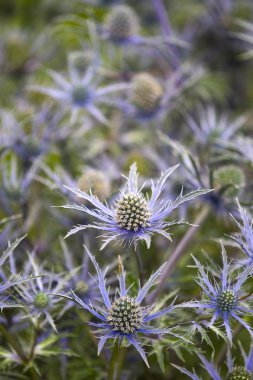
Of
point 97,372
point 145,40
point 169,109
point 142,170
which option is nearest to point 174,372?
point 97,372

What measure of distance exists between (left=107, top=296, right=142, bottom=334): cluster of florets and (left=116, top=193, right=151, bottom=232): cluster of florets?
116 millimetres

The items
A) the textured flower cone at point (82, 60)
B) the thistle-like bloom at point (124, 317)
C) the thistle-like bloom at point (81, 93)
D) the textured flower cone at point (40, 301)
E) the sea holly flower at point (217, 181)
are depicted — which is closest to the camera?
the thistle-like bloom at point (124, 317)

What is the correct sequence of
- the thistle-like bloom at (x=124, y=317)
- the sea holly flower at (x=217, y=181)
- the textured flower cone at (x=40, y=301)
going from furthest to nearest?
the sea holly flower at (x=217, y=181)
the textured flower cone at (x=40, y=301)
the thistle-like bloom at (x=124, y=317)

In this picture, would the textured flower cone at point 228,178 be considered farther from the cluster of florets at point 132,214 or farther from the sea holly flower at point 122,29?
the sea holly flower at point 122,29

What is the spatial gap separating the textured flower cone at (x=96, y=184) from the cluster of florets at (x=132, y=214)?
0.22 m

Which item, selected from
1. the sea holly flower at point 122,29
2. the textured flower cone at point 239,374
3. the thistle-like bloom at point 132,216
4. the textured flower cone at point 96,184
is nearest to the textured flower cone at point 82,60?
the sea holly flower at point 122,29

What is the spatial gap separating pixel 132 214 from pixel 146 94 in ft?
2.30

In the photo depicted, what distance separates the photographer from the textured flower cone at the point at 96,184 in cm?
107

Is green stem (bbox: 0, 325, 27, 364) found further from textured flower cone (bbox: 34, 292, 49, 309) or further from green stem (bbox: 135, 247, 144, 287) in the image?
green stem (bbox: 135, 247, 144, 287)

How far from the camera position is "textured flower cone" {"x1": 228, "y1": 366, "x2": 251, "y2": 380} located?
2.63 ft

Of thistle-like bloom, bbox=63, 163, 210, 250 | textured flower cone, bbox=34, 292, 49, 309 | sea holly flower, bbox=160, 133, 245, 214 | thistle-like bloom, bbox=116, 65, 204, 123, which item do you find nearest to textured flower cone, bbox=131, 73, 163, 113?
thistle-like bloom, bbox=116, 65, 204, 123

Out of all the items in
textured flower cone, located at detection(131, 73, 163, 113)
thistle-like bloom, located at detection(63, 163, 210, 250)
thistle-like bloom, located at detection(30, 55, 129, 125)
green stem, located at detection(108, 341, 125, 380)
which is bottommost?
green stem, located at detection(108, 341, 125, 380)

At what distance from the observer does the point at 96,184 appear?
1.08 m

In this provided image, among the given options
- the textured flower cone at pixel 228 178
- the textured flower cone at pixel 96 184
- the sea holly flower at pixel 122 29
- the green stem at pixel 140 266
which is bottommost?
the green stem at pixel 140 266
